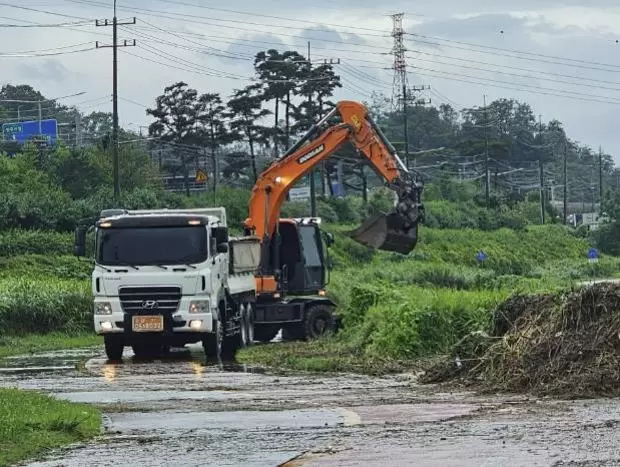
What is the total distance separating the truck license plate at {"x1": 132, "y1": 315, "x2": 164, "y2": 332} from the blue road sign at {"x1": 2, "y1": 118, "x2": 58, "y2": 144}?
6027 centimetres

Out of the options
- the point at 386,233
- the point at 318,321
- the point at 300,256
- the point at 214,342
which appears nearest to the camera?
the point at 214,342

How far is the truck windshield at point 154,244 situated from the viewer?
26969mm

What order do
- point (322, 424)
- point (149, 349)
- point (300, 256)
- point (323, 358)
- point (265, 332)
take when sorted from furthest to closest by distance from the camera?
point (300, 256) < point (265, 332) < point (149, 349) < point (323, 358) < point (322, 424)

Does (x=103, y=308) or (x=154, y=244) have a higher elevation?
(x=154, y=244)

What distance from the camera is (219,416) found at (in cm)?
1617

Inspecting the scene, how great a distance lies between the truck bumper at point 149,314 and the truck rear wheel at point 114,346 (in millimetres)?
612

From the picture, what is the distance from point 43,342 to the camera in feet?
116

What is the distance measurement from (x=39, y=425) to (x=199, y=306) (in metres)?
12.7

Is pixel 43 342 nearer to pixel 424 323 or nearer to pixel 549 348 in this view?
pixel 424 323

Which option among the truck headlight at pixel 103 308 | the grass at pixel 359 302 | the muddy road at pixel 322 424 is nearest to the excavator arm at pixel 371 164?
the grass at pixel 359 302

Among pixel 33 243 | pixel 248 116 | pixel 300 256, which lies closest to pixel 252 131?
pixel 248 116

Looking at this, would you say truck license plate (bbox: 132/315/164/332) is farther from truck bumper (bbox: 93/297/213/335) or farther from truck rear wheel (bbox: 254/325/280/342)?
truck rear wheel (bbox: 254/325/280/342)

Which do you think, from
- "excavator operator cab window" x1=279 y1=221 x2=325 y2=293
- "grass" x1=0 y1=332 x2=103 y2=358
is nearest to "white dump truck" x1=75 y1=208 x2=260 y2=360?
"grass" x1=0 y1=332 x2=103 y2=358

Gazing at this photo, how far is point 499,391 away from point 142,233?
34.5ft
